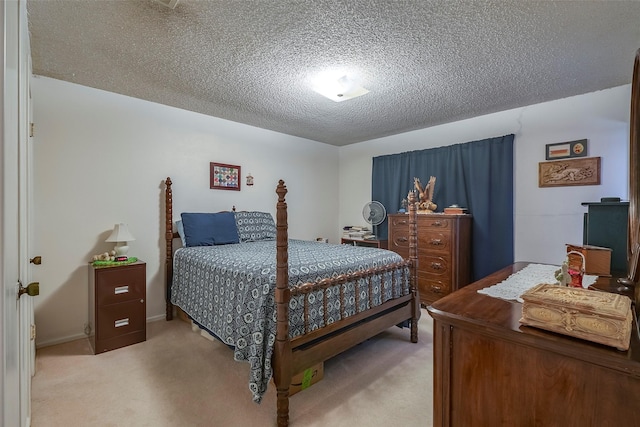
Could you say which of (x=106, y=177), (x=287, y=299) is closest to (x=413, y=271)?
(x=287, y=299)

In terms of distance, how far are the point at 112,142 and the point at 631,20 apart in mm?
4170

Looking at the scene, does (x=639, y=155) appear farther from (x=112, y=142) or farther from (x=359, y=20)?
(x=112, y=142)

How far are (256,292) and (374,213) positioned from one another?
3.04 m

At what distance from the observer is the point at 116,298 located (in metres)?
2.58

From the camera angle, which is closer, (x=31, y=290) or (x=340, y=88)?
(x=31, y=290)

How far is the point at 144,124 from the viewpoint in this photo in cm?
313

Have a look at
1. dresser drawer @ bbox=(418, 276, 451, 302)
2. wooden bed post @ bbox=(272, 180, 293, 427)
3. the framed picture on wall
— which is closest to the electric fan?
dresser drawer @ bbox=(418, 276, 451, 302)

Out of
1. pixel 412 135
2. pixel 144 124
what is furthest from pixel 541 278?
pixel 144 124

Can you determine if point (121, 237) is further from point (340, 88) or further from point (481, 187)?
point (481, 187)

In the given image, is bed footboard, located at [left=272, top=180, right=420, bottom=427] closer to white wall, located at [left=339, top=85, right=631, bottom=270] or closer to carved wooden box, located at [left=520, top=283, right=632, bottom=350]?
carved wooden box, located at [left=520, top=283, right=632, bottom=350]

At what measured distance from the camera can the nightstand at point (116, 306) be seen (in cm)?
248

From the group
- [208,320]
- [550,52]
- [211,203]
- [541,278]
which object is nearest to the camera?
[541,278]

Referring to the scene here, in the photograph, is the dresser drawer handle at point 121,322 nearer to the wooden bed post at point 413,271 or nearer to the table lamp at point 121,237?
the table lamp at point 121,237

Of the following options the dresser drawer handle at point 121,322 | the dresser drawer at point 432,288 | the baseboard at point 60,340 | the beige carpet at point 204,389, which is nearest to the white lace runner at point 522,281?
the beige carpet at point 204,389
